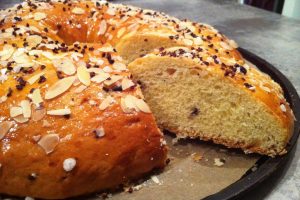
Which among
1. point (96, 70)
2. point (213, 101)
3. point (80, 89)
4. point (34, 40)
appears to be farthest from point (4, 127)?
point (213, 101)

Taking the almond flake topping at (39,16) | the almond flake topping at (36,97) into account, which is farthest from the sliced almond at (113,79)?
the almond flake topping at (39,16)

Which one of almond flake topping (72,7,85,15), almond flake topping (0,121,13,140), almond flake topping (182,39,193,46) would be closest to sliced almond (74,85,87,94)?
almond flake topping (0,121,13,140)

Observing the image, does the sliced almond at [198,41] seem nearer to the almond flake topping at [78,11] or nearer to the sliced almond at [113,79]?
the sliced almond at [113,79]

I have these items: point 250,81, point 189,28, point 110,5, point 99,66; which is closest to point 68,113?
point 99,66

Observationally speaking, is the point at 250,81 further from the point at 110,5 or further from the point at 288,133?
the point at 110,5

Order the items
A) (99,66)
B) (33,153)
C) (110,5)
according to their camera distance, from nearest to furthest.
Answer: (33,153)
(99,66)
(110,5)

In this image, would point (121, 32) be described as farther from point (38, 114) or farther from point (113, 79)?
point (38, 114)
